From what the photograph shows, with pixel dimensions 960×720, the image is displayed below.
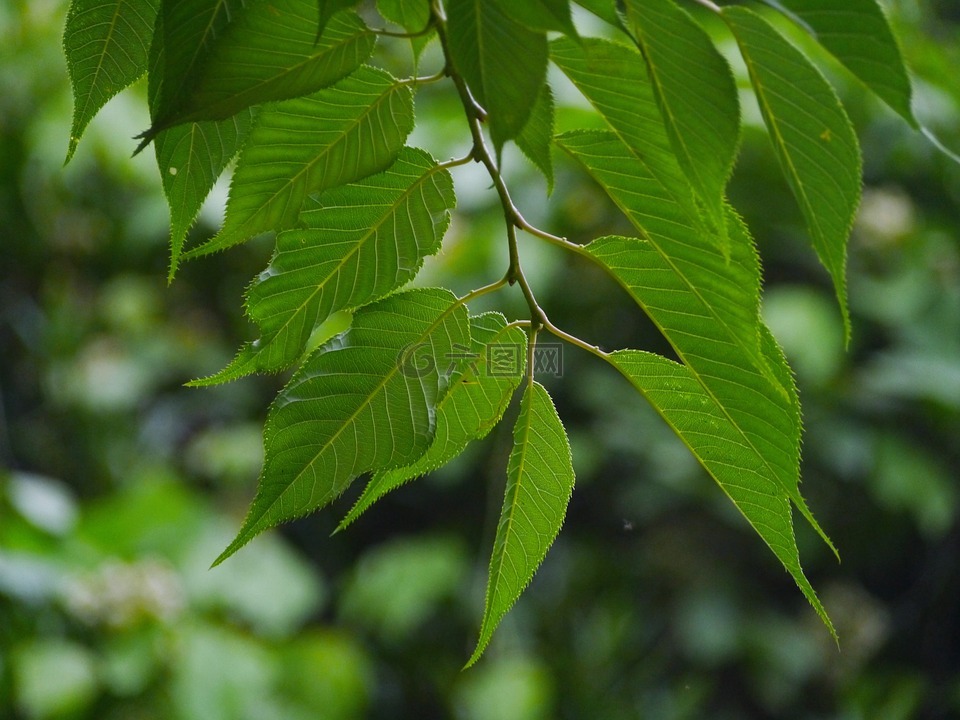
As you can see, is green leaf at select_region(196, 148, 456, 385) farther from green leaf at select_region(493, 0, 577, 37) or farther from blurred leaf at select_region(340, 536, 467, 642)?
blurred leaf at select_region(340, 536, 467, 642)

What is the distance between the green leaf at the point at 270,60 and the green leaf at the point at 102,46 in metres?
0.08

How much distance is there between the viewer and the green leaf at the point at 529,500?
34 centimetres

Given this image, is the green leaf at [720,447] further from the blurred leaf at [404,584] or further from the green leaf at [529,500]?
the blurred leaf at [404,584]

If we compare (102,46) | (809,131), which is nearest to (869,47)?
(809,131)

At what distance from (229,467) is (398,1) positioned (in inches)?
66.7

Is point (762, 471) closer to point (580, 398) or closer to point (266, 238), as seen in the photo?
point (580, 398)

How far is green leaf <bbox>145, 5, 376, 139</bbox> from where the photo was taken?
262 millimetres

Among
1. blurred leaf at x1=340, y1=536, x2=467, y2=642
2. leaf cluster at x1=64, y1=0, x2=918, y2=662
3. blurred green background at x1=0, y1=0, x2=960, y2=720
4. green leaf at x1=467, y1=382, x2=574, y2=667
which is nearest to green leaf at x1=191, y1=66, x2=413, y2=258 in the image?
leaf cluster at x1=64, y1=0, x2=918, y2=662

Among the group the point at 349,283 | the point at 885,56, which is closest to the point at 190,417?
the point at 349,283

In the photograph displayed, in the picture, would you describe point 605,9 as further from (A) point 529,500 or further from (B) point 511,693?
(B) point 511,693

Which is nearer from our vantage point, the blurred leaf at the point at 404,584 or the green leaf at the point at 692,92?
the green leaf at the point at 692,92

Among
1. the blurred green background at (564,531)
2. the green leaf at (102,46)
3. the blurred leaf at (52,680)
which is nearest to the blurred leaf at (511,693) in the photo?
the blurred green background at (564,531)

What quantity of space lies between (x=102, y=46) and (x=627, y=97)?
18cm

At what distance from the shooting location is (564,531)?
182cm
